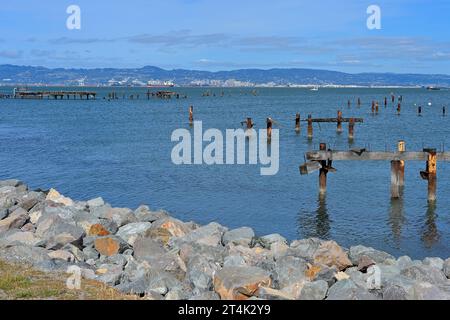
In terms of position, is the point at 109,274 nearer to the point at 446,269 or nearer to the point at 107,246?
the point at 107,246

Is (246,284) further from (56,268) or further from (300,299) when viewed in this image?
(56,268)

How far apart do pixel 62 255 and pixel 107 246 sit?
5.02 ft

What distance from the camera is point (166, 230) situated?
17.0 meters

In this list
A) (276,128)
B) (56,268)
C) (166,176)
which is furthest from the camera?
(276,128)

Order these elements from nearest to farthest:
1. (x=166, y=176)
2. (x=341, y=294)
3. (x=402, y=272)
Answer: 1. (x=341, y=294)
2. (x=402, y=272)
3. (x=166, y=176)

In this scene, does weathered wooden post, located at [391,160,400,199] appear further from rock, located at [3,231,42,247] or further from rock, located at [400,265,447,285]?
rock, located at [3,231,42,247]

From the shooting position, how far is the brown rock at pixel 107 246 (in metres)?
15.1

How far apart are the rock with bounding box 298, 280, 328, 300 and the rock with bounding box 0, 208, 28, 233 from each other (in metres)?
9.33

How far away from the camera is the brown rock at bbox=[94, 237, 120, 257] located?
15125 mm

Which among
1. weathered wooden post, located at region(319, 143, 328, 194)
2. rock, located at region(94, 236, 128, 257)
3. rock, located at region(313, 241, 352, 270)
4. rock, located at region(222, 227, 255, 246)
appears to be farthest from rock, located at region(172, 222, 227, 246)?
weathered wooden post, located at region(319, 143, 328, 194)

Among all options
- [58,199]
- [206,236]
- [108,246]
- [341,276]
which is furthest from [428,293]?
[58,199]

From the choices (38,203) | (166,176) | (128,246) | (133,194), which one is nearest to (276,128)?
(166,176)

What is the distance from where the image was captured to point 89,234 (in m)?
16.9

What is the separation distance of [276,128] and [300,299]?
2059 inches
